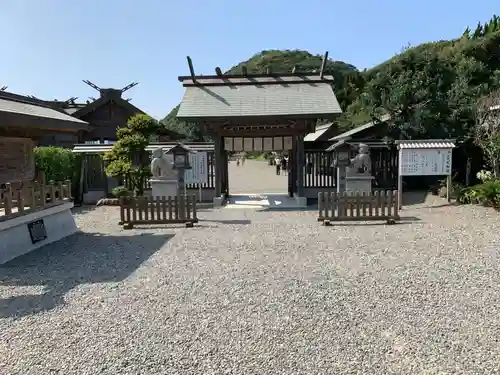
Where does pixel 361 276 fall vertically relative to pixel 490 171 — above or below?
below

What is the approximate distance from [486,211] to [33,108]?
10.9 metres

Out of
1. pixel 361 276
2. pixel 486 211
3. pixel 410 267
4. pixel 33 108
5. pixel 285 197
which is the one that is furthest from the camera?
pixel 285 197

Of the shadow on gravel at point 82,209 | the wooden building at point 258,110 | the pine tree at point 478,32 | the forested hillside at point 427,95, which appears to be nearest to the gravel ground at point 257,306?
the shadow on gravel at point 82,209

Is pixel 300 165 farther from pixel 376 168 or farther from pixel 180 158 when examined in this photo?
pixel 180 158

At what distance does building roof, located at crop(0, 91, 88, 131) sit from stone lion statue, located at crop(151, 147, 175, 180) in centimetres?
264

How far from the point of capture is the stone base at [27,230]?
674 centimetres

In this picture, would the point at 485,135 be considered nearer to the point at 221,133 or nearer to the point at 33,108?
A: the point at 221,133

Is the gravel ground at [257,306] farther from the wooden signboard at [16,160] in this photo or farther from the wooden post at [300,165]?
the wooden post at [300,165]

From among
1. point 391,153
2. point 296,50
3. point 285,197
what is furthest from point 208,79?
point 296,50

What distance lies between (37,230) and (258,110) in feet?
24.1

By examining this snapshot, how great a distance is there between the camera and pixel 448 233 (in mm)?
8062

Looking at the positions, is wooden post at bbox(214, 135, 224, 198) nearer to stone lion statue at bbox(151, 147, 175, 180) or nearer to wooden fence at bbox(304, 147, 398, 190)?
stone lion statue at bbox(151, 147, 175, 180)

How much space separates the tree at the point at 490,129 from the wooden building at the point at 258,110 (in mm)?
4589

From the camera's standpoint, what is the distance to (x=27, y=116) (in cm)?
671
